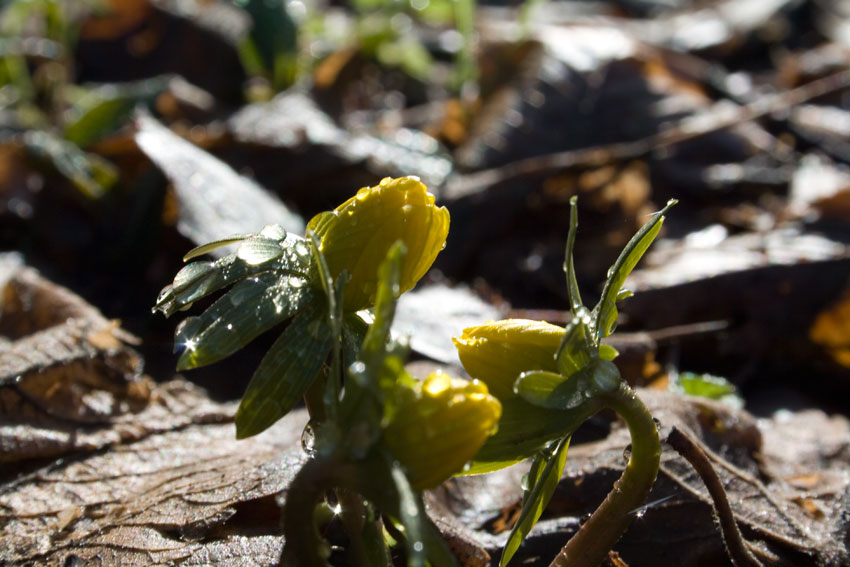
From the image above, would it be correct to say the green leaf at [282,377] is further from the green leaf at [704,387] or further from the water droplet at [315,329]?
the green leaf at [704,387]

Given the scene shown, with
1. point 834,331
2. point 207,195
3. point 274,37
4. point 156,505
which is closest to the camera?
point 156,505

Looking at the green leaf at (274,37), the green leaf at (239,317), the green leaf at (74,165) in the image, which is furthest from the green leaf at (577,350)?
the green leaf at (274,37)

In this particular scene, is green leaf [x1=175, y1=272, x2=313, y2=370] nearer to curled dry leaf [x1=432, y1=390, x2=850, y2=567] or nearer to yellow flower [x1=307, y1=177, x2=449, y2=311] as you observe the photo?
yellow flower [x1=307, y1=177, x2=449, y2=311]

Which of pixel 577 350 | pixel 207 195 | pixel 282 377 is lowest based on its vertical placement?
pixel 207 195

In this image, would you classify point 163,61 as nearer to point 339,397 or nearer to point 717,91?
point 717,91

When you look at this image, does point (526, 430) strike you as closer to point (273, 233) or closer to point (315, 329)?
point (315, 329)

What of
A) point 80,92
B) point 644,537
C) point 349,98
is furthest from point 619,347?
point 80,92

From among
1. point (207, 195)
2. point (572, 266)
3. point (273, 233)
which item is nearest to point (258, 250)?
point (273, 233)
